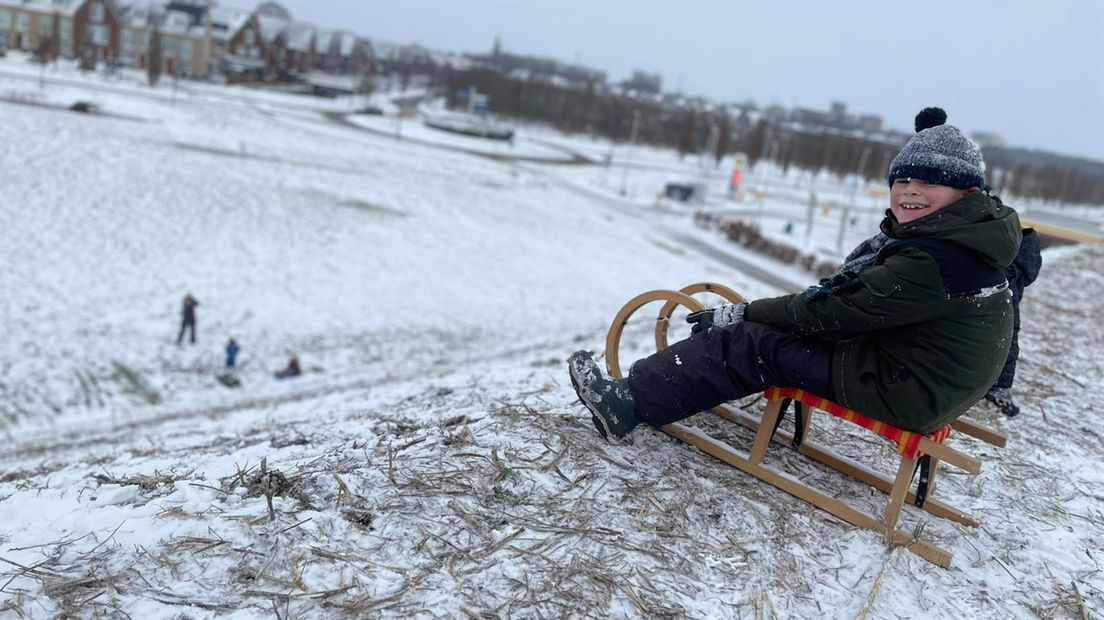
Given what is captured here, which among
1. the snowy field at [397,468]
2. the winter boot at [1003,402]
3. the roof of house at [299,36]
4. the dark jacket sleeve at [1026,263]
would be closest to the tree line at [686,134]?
the roof of house at [299,36]

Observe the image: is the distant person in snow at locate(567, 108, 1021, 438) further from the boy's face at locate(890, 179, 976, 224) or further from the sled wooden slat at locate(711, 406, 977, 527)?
the sled wooden slat at locate(711, 406, 977, 527)

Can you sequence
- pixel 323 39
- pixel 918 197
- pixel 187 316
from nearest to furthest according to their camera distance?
pixel 918 197 < pixel 187 316 < pixel 323 39

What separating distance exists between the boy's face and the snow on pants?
2.58ft

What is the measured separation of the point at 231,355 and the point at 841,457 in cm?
1282

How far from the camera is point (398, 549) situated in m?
3.26

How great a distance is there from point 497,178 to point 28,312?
105ft

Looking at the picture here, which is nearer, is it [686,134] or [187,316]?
[187,316]

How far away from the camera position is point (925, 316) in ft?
11.4

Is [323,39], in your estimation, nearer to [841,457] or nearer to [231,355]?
[231,355]

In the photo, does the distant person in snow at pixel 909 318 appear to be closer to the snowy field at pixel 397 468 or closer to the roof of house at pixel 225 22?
the snowy field at pixel 397 468

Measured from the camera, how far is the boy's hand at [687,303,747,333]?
13.3ft

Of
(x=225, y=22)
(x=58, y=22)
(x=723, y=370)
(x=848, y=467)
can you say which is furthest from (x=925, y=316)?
(x=225, y=22)

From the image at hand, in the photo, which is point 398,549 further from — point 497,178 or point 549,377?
point 497,178

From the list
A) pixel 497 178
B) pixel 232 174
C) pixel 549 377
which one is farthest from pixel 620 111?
pixel 549 377
